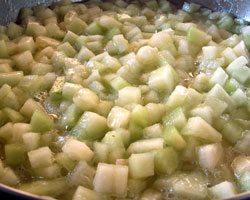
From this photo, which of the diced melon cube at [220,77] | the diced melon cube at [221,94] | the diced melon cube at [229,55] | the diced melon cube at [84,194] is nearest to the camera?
the diced melon cube at [84,194]

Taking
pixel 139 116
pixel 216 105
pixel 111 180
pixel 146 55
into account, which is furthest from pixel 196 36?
pixel 111 180

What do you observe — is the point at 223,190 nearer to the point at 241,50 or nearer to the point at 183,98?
the point at 183,98

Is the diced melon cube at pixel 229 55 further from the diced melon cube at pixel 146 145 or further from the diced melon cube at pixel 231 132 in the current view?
the diced melon cube at pixel 146 145

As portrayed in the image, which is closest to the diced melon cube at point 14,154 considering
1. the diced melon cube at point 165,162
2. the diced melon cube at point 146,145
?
the diced melon cube at point 146,145

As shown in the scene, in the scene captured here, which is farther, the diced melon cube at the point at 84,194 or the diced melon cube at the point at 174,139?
the diced melon cube at the point at 174,139

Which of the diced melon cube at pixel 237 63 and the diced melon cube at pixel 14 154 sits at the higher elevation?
the diced melon cube at pixel 237 63

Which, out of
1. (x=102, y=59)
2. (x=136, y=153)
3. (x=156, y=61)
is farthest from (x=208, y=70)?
(x=136, y=153)

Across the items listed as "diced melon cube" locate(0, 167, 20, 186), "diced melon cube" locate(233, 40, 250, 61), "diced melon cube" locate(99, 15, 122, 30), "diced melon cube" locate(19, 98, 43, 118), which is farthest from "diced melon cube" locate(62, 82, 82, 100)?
"diced melon cube" locate(233, 40, 250, 61)

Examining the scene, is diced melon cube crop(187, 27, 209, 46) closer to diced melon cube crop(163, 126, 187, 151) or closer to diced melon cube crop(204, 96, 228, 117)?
diced melon cube crop(204, 96, 228, 117)
